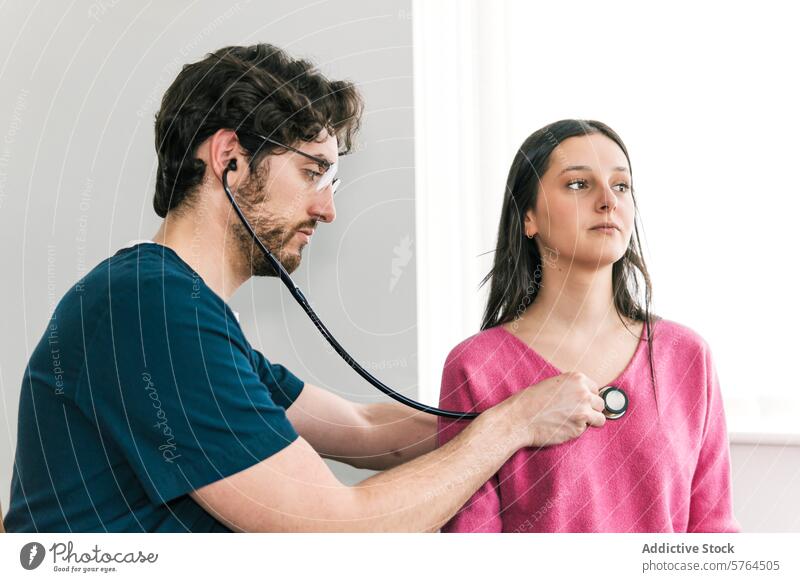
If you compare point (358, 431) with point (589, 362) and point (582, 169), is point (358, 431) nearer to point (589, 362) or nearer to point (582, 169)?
point (589, 362)

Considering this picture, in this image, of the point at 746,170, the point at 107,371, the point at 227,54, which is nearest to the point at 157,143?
the point at 227,54

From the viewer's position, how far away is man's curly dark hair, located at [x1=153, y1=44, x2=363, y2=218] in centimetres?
82

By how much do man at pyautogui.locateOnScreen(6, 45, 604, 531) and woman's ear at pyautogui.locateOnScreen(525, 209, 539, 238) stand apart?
0.16 meters

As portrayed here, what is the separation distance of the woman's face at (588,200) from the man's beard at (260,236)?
0.29 m

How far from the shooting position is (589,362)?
32.1 inches

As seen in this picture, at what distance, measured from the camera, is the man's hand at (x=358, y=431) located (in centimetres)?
93

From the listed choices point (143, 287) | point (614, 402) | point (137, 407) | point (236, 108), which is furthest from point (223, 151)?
point (614, 402)

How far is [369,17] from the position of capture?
92cm

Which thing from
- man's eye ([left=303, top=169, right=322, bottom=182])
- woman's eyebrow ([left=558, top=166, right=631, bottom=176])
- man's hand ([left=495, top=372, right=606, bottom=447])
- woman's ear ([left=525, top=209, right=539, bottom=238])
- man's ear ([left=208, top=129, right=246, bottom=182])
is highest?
man's ear ([left=208, top=129, right=246, bottom=182])

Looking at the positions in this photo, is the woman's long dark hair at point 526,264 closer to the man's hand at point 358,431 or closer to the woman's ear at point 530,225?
the woman's ear at point 530,225

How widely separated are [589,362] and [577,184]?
19 cm

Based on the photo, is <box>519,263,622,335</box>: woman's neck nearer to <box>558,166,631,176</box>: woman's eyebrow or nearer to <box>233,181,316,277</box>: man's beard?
<box>558,166,631,176</box>: woman's eyebrow

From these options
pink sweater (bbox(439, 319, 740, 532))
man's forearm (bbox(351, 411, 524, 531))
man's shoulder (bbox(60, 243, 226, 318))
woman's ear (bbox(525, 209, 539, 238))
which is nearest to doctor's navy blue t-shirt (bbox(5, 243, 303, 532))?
man's shoulder (bbox(60, 243, 226, 318))
